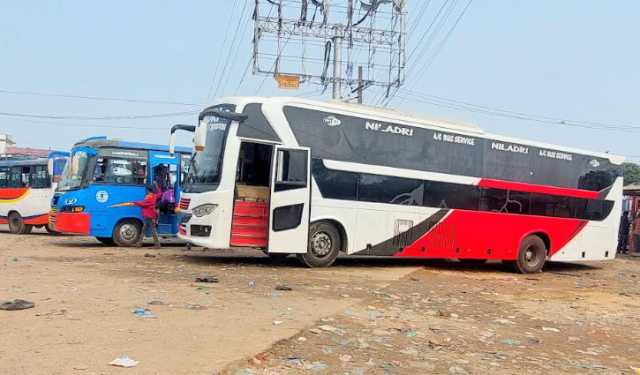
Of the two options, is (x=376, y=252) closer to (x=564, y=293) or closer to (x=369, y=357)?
(x=564, y=293)

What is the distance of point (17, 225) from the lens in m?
20.7

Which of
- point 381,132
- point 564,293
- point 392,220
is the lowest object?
point 564,293

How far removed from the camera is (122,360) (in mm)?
4547

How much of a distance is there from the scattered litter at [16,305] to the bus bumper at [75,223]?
8074mm

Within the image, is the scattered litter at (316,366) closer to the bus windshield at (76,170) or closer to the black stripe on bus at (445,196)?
the black stripe on bus at (445,196)

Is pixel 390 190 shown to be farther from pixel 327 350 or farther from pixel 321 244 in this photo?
pixel 327 350

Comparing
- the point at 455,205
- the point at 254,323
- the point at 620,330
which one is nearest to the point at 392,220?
the point at 455,205

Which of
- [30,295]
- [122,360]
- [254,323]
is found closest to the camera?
[122,360]

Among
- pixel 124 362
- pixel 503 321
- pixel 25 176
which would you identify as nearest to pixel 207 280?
pixel 503 321

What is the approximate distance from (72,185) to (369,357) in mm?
11370

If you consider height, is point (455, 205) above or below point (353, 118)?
below

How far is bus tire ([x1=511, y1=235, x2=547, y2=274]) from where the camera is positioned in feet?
45.3

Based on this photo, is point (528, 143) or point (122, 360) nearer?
point (122, 360)

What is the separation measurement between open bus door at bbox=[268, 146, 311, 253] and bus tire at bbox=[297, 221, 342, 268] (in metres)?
0.22
